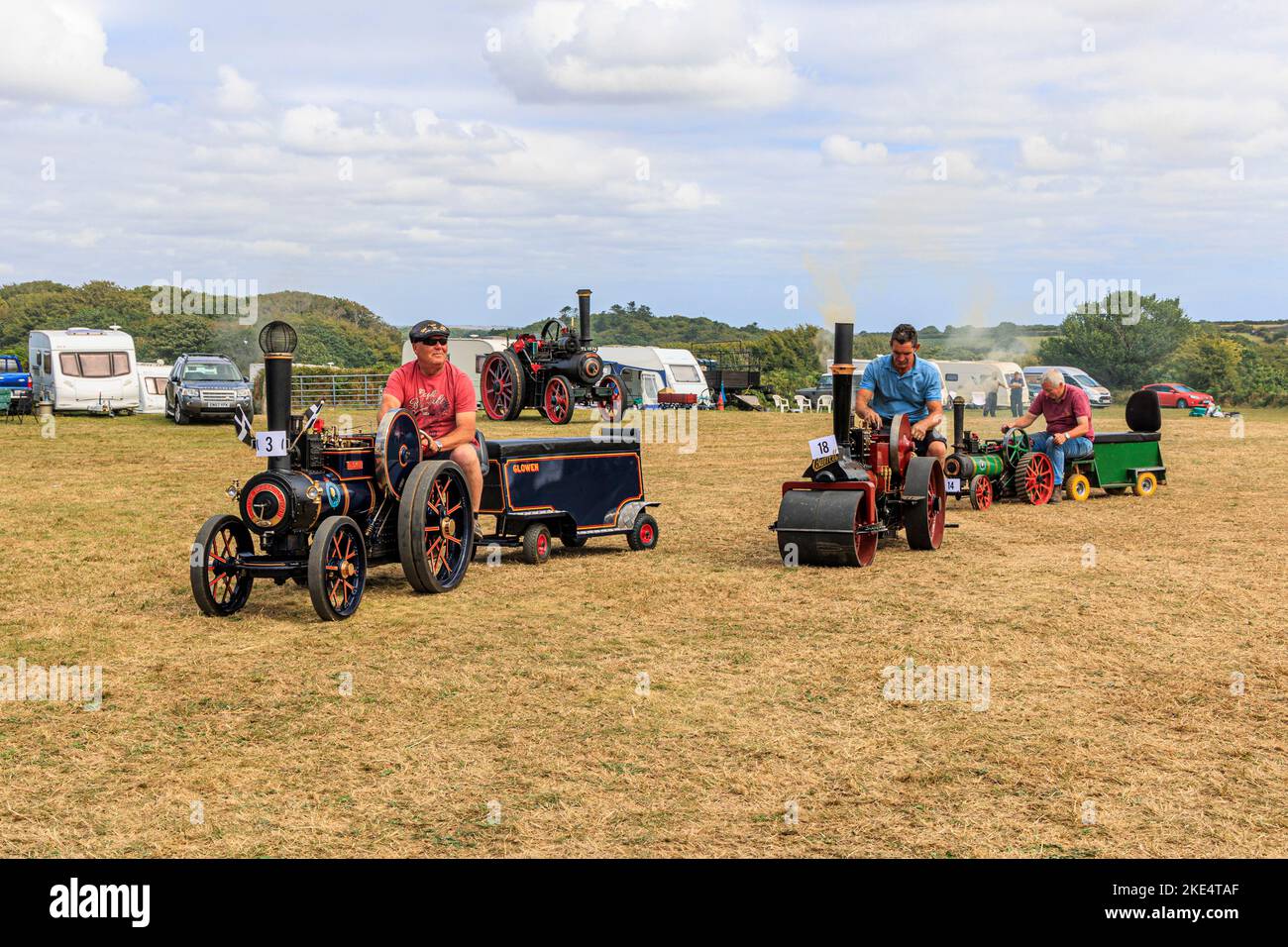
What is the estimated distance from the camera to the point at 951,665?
662cm

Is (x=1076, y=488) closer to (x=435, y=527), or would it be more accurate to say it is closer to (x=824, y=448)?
(x=824, y=448)

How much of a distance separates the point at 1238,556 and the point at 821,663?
5.40 m

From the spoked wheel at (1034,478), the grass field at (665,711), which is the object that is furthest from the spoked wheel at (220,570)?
the spoked wheel at (1034,478)

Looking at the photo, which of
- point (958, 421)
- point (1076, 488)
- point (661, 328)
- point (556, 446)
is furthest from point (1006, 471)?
point (661, 328)

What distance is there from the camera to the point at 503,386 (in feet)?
88.1

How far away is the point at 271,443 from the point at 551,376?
1921cm

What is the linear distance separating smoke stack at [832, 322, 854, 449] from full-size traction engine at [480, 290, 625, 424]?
1652cm

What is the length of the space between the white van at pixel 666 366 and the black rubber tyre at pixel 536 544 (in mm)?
26505

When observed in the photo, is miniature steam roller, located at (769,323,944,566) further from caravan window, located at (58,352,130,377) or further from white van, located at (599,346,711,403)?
white van, located at (599,346,711,403)

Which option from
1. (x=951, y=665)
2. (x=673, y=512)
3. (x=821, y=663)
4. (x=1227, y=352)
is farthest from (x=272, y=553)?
(x=1227, y=352)

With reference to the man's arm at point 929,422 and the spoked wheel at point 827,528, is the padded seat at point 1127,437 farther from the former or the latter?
the spoked wheel at point 827,528

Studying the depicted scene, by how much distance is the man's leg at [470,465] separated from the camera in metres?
8.71
